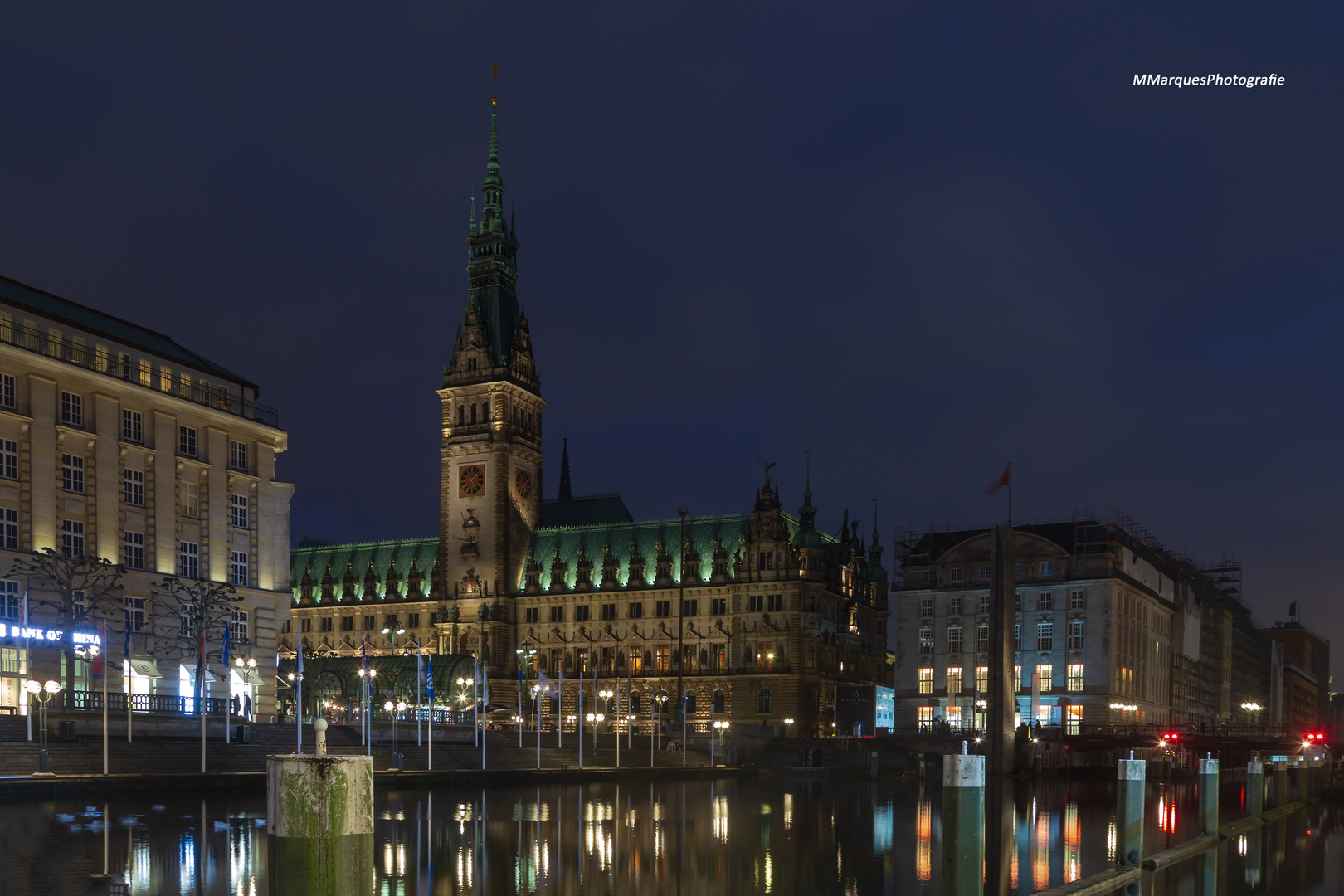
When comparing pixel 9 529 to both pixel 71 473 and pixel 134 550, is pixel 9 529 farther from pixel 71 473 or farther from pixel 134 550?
pixel 134 550

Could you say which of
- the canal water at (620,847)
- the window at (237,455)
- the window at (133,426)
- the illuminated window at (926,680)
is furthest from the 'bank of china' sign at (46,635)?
the illuminated window at (926,680)

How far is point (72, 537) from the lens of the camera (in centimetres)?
7494

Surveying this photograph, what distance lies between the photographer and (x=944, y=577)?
447 ft

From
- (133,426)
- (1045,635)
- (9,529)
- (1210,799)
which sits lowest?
(1045,635)

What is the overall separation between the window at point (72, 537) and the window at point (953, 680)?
87.4 metres

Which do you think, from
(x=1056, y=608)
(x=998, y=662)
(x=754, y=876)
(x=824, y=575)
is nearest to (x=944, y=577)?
(x=1056, y=608)

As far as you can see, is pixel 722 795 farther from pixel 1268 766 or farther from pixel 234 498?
pixel 234 498

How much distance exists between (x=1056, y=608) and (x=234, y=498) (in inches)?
3137

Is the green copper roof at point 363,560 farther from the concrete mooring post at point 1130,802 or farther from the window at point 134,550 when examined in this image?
the concrete mooring post at point 1130,802

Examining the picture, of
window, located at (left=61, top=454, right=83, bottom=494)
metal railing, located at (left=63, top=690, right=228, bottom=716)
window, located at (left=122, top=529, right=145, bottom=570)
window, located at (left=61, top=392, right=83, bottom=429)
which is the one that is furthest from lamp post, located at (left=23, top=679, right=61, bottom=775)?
window, located at (left=61, top=392, right=83, bottom=429)

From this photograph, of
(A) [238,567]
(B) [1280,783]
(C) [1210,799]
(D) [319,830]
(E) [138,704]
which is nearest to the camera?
(D) [319,830]

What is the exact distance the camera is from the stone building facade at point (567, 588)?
494ft

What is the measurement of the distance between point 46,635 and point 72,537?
277 inches

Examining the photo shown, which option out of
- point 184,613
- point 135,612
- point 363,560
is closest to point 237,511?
point 184,613
